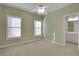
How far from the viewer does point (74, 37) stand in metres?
5.36

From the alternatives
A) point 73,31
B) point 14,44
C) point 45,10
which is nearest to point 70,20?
point 73,31

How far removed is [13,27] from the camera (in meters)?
3.65

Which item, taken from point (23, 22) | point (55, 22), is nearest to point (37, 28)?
point (55, 22)

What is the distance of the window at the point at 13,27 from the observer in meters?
3.65

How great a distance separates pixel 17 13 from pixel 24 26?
0.66 metres

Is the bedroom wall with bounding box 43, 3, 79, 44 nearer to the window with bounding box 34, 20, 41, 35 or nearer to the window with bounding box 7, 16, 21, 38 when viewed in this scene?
the window with bounding box 34, 20, 41, 35

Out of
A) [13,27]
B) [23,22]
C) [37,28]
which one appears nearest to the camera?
[37,28]

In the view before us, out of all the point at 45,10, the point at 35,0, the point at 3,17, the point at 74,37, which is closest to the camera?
the point at 35,0

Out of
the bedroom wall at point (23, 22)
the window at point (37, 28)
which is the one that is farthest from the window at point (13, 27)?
the window at point (37, 28)

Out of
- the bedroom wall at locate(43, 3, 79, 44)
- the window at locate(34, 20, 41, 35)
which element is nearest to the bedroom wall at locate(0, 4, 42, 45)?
the window at locate(34, 20, 41, 35)

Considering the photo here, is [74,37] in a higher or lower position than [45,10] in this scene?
lower

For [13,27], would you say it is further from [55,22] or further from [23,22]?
[55,22]

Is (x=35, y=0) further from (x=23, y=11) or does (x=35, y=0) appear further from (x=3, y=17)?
(x=3, y=17)

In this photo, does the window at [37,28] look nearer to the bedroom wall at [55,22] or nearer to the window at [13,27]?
the bedroom wall at [55,22]
